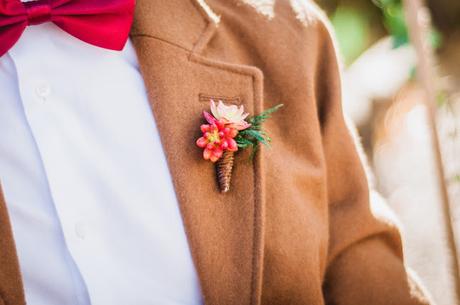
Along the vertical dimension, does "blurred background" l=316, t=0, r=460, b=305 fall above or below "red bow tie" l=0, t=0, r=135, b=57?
below

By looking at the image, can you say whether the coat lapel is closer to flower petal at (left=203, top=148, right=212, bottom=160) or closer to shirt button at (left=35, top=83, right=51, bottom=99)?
flower petal at (left=203, top=148, right=212, bottom=160)

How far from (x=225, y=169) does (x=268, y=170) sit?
0.13 metres

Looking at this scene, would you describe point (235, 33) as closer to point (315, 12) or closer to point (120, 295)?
point (315, 12)

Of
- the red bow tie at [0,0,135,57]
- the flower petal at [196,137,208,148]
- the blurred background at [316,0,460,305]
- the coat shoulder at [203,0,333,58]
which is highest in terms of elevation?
the red bow tie at [0,0,135,57]

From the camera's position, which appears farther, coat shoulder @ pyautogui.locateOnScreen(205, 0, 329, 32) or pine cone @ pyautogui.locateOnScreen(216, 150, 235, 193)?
coat shoulder @ pyautogui.locateOnScreen(205, 0, 329, 32)

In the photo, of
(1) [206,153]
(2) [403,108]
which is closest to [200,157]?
(1) [206,153]

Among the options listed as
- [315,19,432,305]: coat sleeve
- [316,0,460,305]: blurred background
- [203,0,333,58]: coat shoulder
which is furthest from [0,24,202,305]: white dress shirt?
[316,0,460,305]: blurred background

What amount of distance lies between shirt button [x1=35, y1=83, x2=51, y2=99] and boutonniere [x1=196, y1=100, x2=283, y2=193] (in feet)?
1.09

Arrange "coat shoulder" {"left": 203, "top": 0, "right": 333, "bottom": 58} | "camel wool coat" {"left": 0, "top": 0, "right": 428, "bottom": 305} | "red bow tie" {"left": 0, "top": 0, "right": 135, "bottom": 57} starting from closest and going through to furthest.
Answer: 1. "red bow tie" {"left": 0, "top": 0, "right": 135, "bottom": 57}
2. "camel wool coat" {"left": 0, "top": 0, "right": 428, "bottom": 305}
3. "coat shoulder" {"left": 203, "top": 0, "right": 333, "bottom": 58}

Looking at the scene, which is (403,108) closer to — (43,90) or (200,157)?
(200,157)

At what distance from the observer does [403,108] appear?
2959 mm

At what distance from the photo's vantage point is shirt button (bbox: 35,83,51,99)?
1.09 m

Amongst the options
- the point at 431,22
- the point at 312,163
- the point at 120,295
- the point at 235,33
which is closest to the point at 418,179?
the point at 431,22

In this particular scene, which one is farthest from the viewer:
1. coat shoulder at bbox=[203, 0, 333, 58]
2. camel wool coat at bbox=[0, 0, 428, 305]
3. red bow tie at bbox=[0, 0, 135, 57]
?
coat shoulder at bbox=[203, 0, 333, 58]
